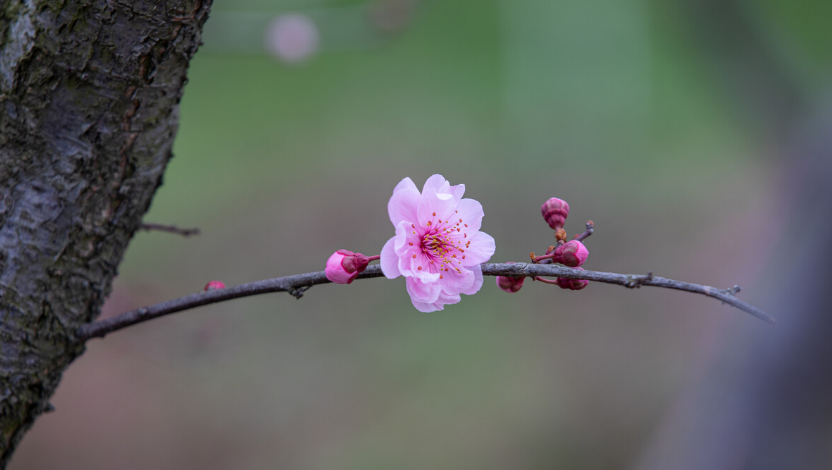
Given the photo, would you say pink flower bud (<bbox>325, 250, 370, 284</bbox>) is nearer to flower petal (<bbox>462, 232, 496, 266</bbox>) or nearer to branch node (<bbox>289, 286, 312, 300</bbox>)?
branch node (<bbox>289, 286, 312, 300</bbox>)

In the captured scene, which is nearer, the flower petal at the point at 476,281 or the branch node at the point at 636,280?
the branch node at the point at 636,280

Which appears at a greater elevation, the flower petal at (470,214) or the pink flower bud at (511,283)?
the flower petal at (470,214)

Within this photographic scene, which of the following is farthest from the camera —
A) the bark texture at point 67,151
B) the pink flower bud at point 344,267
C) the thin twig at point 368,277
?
the bark texture at point 67,151

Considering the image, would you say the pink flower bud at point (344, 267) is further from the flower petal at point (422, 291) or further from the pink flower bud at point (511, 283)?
the pink flower bud at point (511, 283)

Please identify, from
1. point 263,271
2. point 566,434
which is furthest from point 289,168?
point 566,434

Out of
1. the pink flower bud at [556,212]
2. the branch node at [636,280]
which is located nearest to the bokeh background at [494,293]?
the pink flower bud at [556,212]

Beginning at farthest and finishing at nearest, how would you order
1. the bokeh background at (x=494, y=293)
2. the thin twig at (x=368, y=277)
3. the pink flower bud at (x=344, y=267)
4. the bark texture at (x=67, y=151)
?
the bokeh background at (x=494, y=293)
the bark texture at (x=67, y=151)
the pink flower bud at (x=344, y=267)
the thin twig at (x=368, y=277)
